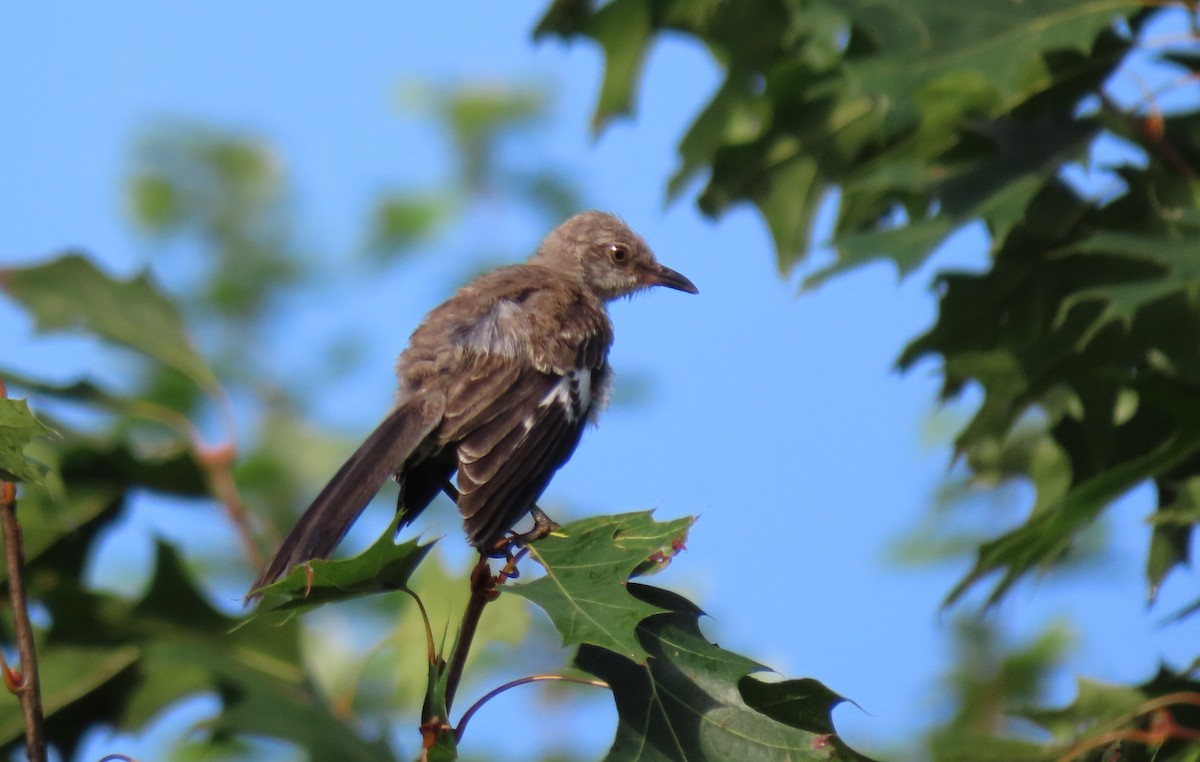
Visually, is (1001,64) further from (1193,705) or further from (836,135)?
(1193,705)

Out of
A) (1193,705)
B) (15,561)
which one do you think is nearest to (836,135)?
(1193,705)

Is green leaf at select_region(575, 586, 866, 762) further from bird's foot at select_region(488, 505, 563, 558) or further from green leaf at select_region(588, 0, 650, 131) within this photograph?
green leaf at select_region(588, 0, 650, 131)

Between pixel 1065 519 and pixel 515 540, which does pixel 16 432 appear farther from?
pixel 1065 519

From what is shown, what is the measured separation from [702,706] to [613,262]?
3.14 meters

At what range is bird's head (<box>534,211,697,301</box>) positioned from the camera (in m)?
5.60

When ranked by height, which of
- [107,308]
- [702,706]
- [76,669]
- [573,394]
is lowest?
[76,669]

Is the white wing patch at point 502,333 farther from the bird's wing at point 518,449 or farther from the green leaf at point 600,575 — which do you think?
the green leaf at point 600,575

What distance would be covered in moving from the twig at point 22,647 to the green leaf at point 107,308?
7.75 feet

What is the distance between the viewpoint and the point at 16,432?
2363mm

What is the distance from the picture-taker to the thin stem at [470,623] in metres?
2.57

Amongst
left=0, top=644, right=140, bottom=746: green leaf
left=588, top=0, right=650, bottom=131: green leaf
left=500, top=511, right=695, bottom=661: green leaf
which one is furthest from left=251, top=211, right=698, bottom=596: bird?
left=0, top=644, right=140, bottom=746: green leaf

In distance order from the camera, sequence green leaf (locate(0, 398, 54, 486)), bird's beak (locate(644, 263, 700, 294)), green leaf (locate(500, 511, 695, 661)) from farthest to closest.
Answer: bird's beak (locate(644, 263, 700, 294))
green leaf (locate(500, 511, 695, 661))
green leaf (locate(0, 398, 54, 486))

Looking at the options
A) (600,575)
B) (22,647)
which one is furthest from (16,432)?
(600,575)

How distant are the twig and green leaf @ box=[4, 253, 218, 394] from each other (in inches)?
93.0
